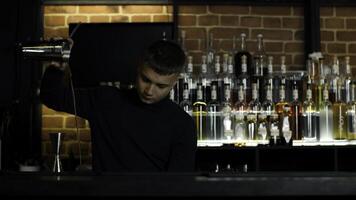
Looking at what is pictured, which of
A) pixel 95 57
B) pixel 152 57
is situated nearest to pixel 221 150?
pixel 95 57

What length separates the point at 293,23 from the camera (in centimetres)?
334

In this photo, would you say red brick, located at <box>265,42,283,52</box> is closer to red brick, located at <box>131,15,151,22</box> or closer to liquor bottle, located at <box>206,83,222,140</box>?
liquor bottle, located at <box>206,83,222,140</box>

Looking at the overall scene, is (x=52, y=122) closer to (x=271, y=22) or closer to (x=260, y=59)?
(x=260, y=59)

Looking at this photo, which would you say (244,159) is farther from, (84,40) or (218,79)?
(84,40)

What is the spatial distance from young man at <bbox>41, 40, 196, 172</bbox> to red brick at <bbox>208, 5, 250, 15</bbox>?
1.37m

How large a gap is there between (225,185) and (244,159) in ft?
6.22

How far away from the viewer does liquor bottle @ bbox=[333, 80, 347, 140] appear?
2953 mm

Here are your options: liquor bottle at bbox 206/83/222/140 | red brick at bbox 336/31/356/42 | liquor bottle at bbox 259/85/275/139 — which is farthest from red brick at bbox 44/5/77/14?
red brick at bbox 336/31/356/42

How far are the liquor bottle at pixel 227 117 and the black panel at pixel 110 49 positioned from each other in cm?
46

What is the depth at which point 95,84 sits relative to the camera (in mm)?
3092

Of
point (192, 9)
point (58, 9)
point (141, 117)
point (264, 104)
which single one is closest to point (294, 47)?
point (264, 104)

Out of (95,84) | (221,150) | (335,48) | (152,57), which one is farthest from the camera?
(335,48)

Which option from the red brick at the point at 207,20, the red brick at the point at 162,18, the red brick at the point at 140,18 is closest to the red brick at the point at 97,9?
the red brick at the point at 140,18

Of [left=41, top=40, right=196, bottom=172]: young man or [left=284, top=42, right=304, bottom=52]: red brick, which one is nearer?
[left=41, top=40, right=196, bottom=172]: young man
